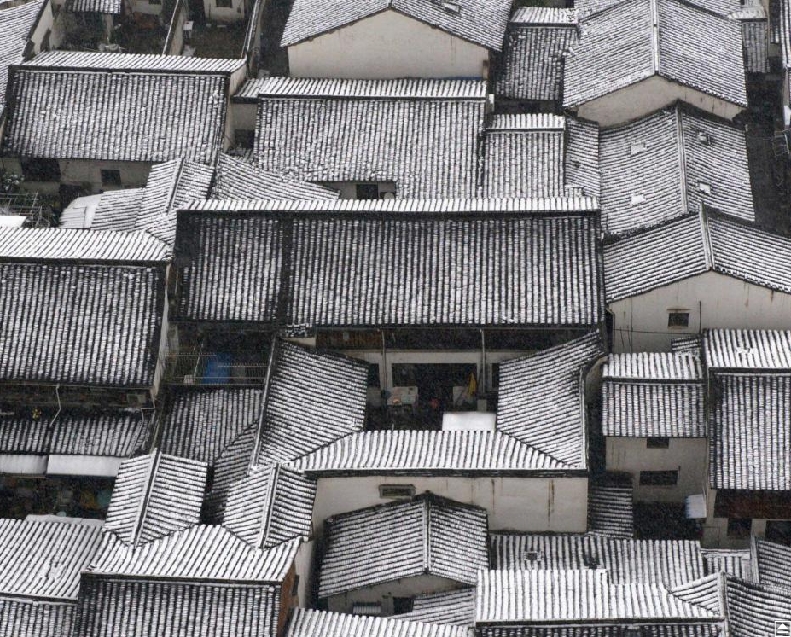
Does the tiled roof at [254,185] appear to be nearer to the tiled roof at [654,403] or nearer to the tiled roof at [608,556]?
the tiled roof at [654,403]

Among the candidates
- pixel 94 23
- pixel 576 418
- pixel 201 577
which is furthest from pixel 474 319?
pixel 94 23

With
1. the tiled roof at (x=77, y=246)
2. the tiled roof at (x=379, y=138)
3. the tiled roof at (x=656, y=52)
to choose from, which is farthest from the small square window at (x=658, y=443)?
the tiled roof at (x=77, y=246)

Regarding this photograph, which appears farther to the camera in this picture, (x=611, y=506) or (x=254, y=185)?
(x=254, y=185)

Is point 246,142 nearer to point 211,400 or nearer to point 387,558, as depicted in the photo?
point 211,400

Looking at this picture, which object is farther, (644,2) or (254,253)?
(644,2)

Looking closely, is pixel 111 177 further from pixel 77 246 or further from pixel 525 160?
pixel 525 160

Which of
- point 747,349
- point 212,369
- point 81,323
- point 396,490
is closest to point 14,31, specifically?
point 81,323

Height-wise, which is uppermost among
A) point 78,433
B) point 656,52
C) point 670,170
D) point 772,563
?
point 656,52
